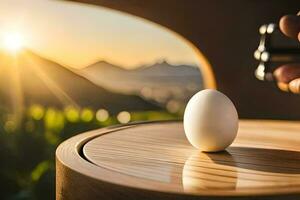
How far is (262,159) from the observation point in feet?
2.80

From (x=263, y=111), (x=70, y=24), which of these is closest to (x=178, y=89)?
(x=263, y=111)

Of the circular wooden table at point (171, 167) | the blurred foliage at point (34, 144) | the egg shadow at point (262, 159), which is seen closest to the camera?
the circular wooden table at point (171, 167)

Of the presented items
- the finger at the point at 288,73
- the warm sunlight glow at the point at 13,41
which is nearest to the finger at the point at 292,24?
the finger at the point at 288,73

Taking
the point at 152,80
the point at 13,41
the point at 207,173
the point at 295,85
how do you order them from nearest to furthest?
the point at 207,173 < the point at 295,85 < the point at 13,41 < the point at 152,80

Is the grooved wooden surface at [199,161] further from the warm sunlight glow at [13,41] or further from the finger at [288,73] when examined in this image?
the warm sunlight glow at [13,41]

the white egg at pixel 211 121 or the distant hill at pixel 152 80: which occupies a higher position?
the white egg at pixel 211 121

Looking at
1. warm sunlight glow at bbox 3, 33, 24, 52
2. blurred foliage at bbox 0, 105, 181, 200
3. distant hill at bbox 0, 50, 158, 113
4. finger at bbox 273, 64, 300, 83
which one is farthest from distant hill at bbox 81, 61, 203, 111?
finger at bbox 273, 64, 300, 83

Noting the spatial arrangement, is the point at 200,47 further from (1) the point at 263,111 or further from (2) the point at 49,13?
(2) the point at 49,13

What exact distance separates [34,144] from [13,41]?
0.44 metres

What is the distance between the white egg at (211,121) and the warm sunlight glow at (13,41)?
1237mm

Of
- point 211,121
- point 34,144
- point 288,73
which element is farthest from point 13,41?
point 211,121

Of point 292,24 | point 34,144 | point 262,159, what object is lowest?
point 34,144

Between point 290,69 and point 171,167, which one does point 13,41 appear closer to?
point 290,69

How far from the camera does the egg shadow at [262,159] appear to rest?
2.58 ft
